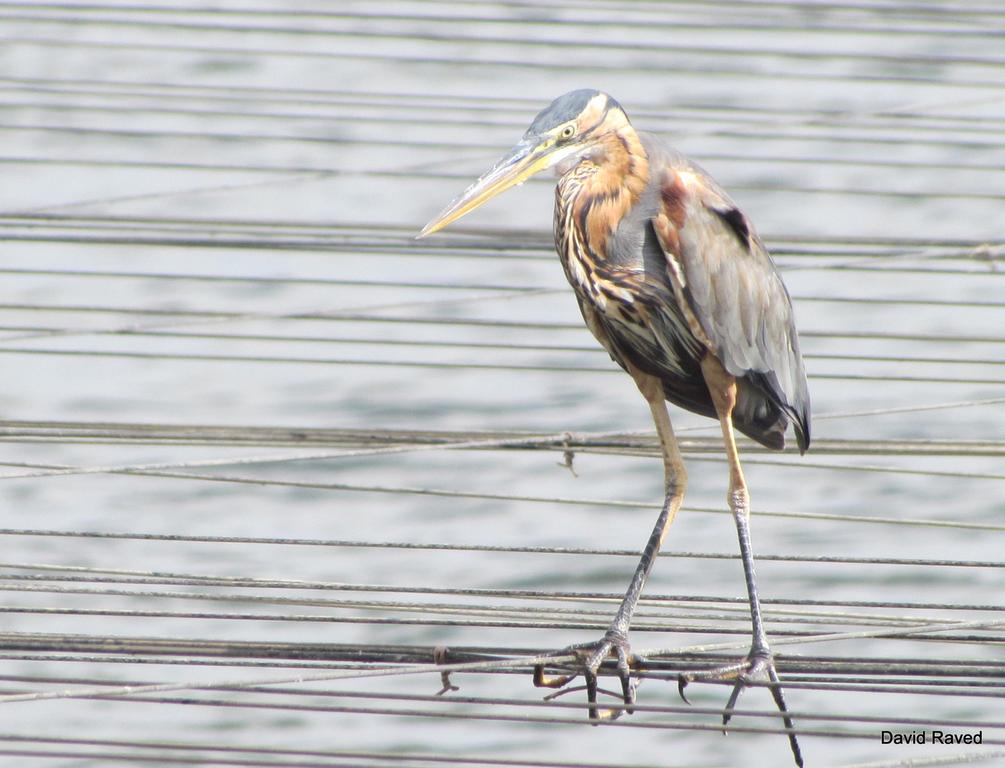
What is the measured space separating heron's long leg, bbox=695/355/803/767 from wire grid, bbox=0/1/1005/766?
1.39ft

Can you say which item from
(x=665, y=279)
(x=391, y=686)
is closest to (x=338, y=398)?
(x=391, y=686)

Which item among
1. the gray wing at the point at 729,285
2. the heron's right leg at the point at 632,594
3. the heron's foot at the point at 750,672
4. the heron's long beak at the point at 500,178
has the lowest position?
the heron's foot at the point at 750,672

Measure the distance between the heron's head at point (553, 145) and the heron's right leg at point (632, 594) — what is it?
24.5 inches

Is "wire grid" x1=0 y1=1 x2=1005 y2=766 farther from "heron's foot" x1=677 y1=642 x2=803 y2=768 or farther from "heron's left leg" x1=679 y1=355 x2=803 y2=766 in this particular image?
"heron's foot" x1=677 y1=642 x2=803 y2=768

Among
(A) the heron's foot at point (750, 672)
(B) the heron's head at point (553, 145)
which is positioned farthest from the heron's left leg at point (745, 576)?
(B) the heron's head at point (553, 145)

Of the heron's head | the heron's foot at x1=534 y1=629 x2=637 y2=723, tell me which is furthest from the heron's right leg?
the heron's head

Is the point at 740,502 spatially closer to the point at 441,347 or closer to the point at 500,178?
the point at 500,178

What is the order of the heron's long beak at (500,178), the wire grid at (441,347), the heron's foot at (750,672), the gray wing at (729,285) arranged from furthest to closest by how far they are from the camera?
the wire grid at (441,347) → the gray wing at (729,285) → the heron's long beak at (500,178) → the heron's foot at (750,672)

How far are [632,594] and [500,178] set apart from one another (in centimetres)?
102

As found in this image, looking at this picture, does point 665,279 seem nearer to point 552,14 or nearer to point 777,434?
point 777,434

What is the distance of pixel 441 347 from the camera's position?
24.0ft

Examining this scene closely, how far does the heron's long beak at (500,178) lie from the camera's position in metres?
4.01

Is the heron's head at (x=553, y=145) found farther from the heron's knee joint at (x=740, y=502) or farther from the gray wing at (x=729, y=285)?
the heron's knee joint at (x=740, y=502)

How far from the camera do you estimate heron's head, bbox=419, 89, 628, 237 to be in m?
4.02
